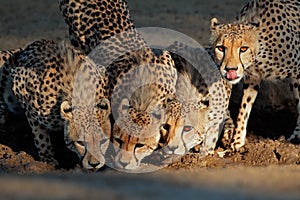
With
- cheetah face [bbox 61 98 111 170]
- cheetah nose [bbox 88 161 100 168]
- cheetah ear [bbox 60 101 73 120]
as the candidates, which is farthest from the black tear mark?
cheetah ear [bbox 60 101 73 120]

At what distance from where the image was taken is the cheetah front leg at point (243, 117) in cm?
666

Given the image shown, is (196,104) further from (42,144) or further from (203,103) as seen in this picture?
(42,144)

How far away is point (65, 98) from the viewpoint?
596 centimetres

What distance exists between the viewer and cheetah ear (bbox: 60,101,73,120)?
577 centimetres

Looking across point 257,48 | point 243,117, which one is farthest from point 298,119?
point 257,48

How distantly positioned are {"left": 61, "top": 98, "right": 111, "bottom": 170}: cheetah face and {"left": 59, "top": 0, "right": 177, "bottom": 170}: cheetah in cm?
9

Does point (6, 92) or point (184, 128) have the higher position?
point (184, 128)

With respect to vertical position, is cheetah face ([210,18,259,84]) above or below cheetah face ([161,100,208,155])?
above

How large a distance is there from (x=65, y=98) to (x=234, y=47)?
1.43 metres

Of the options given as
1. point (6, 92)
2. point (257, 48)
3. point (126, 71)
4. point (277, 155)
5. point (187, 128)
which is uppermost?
point (257, 48)

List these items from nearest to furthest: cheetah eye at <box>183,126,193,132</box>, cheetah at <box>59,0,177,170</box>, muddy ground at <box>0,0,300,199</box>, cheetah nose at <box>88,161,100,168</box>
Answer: muddy ground at <box>0,0,300,199</box> < cheetah nose at <box>88,161,100,168</box> < cheetah at <box>59,0,177,170</box> < cheetah eye at <box>183,126,193,132</box>

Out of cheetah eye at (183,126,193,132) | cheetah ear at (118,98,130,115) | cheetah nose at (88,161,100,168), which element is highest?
cheetah ear at (118,98,130,115)

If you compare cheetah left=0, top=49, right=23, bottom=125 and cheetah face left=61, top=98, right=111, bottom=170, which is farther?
cheetah left=0, top=49, right=23, bottom=125

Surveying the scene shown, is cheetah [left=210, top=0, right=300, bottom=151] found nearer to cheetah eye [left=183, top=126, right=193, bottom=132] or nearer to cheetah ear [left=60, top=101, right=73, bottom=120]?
cheetah eye [left=183, top=126, right=193, bottom=132]
